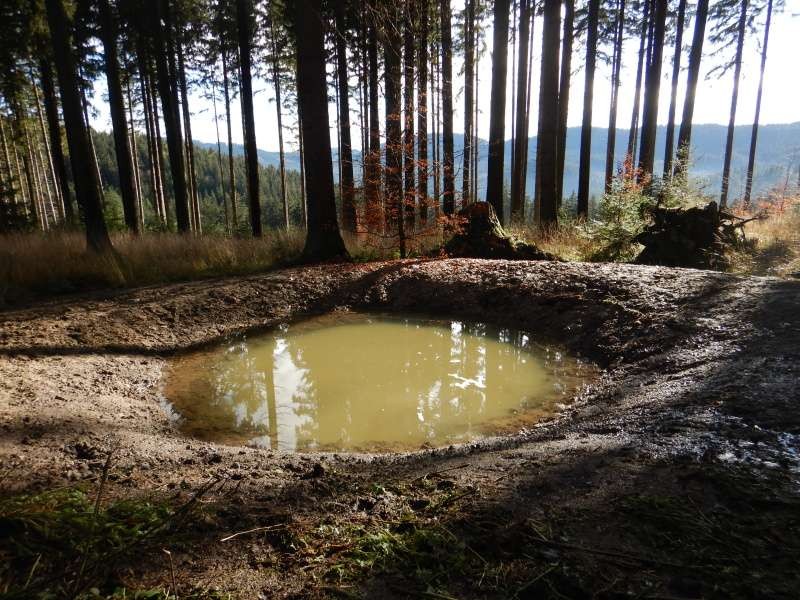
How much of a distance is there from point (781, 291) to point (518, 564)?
18.6 ft

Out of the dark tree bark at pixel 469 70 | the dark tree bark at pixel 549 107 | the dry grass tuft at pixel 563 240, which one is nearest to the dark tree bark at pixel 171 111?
the dark tree bark at pixel 469 70

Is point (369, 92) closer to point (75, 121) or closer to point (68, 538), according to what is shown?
point (75, 121)

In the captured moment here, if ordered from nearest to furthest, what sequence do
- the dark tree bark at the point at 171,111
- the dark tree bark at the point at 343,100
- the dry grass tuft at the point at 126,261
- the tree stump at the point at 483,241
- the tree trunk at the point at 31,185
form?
the dry grass tuft at the point at 126,261 < the tree stump at the point at 483,241 < the dark tree bark at the point at 343,100 < the dark tree bark at the point at 171,111 < the tree trunk at the point at 31,185

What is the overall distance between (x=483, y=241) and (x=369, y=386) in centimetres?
618

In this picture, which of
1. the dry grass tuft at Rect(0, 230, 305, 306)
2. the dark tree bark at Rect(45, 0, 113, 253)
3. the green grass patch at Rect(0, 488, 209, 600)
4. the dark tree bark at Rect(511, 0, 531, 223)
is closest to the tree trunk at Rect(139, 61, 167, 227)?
the dry grass tuft at Rect(0, 230, 305, 306)

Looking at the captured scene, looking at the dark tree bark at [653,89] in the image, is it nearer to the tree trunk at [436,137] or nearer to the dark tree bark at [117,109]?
the tree trunk at [436,137]

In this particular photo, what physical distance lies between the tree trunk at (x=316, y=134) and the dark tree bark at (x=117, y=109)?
6.12 metres

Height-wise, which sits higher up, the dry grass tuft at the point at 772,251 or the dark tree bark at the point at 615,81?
the dark tree bark at the point at 615,81

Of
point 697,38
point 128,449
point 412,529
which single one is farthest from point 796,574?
point 697,38

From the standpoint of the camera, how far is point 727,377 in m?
3.65

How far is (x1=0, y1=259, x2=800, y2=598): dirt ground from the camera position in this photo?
5.19 feet

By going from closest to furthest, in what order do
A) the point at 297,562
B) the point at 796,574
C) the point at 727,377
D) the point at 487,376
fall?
the point at 796,574
the point at 297,562
the point at 727,377
the point at 487,376

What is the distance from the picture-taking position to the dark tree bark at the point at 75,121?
7844 mm

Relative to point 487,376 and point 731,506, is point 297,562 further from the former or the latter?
point 487,376
